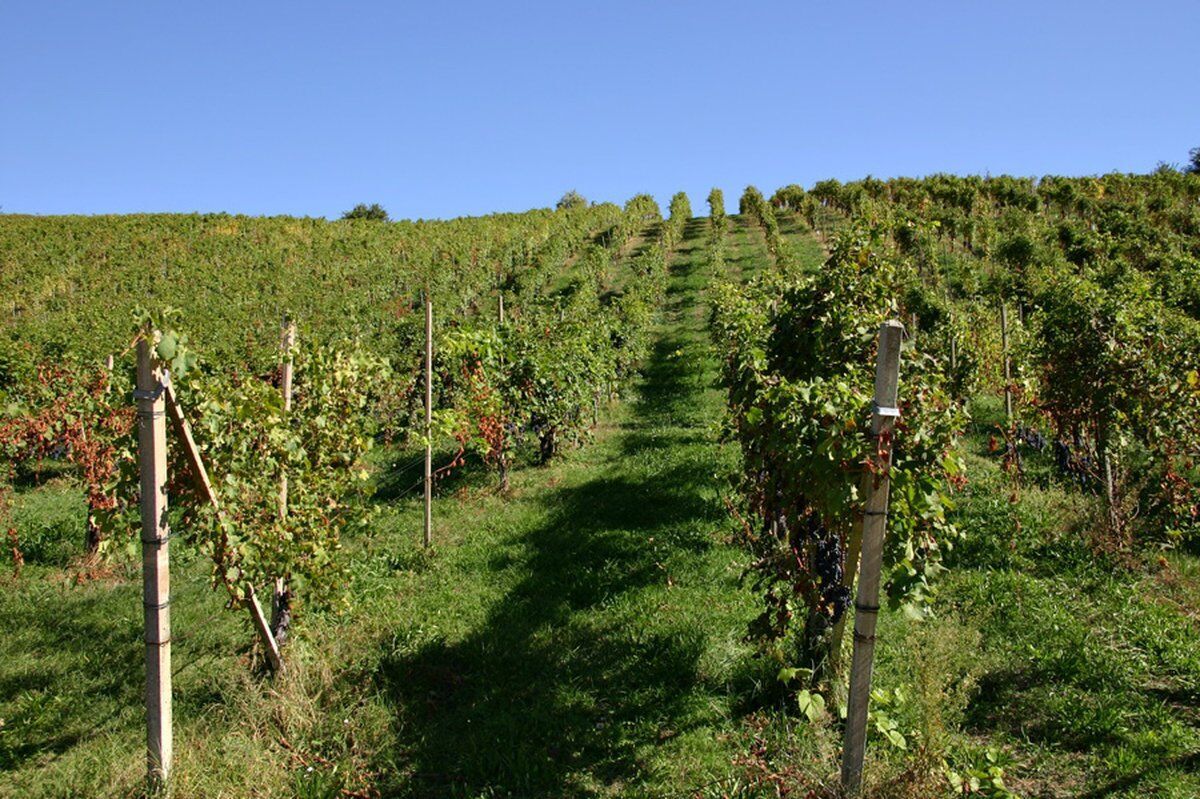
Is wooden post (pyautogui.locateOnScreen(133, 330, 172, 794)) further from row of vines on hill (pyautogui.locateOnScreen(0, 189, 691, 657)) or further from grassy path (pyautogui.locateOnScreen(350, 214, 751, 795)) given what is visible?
grassy path (pyautogui.locateOnScreen(350, 214, 751, 795))

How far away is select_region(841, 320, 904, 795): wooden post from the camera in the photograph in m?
3.44

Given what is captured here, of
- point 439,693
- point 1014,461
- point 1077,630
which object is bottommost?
point 439,693

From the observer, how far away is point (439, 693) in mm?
5621

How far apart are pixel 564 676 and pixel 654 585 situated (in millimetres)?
1677

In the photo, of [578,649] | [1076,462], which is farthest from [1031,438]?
[578,649]

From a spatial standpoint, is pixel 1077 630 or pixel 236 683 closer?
pixel 236 683

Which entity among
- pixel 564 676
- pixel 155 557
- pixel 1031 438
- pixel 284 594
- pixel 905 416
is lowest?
pixel 564 676

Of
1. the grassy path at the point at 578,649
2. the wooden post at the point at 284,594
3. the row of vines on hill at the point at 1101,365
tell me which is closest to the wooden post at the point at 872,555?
the grassy path at the point at 578,649

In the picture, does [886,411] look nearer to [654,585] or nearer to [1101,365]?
[654,585]

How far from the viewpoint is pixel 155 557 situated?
12.8 feet

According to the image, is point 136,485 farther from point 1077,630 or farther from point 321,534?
point 1077,630

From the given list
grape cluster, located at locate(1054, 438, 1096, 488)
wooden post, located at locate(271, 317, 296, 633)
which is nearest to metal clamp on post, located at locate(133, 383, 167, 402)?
wooden post, located at locate(271, 317, 296, 633)

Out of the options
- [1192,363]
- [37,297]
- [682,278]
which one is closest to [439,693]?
[1192,363]

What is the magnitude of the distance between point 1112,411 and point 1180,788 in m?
4.58
